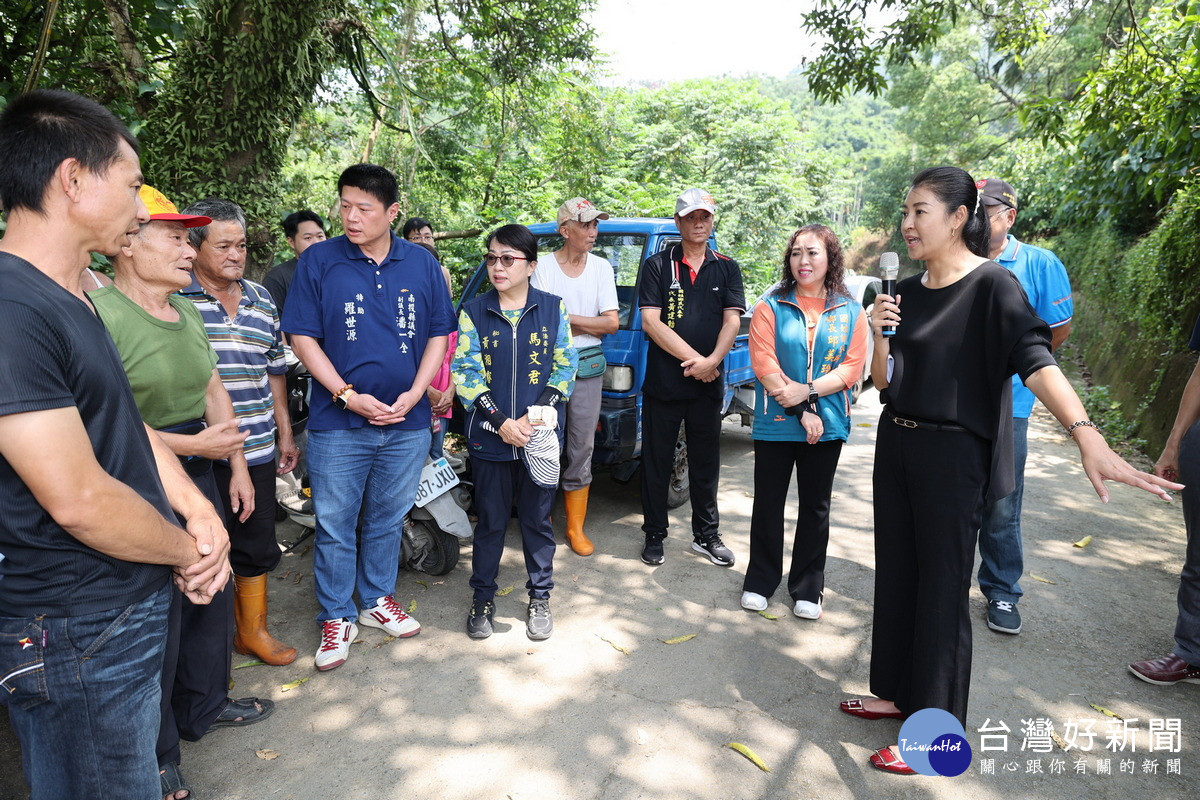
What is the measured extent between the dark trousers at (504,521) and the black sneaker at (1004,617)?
7.79 ft

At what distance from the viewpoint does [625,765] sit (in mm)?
2834

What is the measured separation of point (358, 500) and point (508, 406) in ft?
2.88

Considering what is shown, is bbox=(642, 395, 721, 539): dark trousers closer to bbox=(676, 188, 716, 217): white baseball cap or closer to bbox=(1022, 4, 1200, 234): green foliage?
bbox=(676, 188, 716, 217): white baseball cap

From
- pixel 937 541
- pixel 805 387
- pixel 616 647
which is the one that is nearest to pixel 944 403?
pixel 937 541

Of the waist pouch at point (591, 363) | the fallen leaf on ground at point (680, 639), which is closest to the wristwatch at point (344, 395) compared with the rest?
the waist pouch at point (591, 363)

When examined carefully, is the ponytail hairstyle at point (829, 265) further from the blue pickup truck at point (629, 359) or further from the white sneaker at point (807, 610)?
the white sneaker at point (807, 610)

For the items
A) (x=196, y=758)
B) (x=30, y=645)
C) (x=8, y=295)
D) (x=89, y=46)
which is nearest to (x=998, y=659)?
(x=196, y=758)

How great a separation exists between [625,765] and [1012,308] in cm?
220

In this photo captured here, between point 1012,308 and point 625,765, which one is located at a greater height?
point 1012,308

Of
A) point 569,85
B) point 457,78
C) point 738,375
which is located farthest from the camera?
point 457,78

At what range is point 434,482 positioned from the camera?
4.35m

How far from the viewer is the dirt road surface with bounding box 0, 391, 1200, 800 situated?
2.76m

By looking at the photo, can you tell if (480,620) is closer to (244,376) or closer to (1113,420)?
(244,376)

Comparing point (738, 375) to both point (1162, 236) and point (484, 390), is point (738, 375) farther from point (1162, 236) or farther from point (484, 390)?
point (1162, 236)
